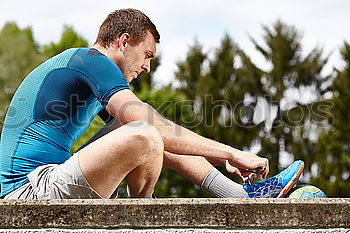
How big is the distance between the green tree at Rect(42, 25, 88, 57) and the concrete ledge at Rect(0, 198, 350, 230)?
22.6 meters

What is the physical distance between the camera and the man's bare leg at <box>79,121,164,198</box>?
7.27ft

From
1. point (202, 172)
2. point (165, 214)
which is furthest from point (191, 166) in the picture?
point (165, 214)

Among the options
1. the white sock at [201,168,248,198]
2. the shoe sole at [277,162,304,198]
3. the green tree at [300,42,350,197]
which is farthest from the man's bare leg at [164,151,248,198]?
the green tree at [300,42,350,197]

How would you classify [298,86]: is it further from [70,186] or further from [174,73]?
[70,186]

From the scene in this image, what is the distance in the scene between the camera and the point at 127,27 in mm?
2934

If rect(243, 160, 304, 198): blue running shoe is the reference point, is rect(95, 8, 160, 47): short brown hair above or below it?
above

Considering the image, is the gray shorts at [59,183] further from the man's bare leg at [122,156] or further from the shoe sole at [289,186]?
the shoe sole at [289,186]

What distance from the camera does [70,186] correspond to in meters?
2.36

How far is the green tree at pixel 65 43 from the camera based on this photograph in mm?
24078

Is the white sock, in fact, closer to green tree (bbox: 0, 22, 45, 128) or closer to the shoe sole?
the shoe sole

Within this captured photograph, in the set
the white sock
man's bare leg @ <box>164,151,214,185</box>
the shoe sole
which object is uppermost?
the shoe sole

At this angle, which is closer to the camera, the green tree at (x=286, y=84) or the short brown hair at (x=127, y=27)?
the short brown hair at (x=127, y=27)

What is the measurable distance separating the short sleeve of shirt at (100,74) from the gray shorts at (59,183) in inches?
13.4

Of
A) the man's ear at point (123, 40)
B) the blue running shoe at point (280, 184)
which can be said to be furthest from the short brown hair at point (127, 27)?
the blue running shoe at point (280, 184)
